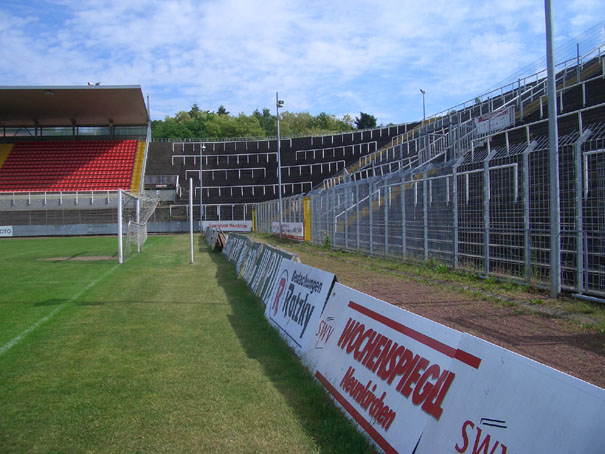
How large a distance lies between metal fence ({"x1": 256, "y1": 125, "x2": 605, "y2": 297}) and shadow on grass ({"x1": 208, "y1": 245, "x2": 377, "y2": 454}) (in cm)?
525

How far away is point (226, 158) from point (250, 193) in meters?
5.71

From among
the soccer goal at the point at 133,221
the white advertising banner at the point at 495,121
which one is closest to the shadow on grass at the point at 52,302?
the soccer goal at the point at 133,221

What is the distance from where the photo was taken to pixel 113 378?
18.2ft

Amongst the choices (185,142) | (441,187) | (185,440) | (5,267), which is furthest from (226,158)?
(185,440)

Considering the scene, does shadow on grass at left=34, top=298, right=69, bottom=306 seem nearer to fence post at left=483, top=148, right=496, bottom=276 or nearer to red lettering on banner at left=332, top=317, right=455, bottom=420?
red lettering on banner at left=332, top=317, right=455, bottom=420

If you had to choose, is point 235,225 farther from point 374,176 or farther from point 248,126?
point 248,126

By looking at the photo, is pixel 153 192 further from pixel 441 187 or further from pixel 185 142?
pixel 441 187

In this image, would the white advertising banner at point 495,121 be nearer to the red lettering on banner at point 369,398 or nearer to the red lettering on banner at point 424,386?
the red lettering on banner at point 369,398

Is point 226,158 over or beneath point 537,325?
over

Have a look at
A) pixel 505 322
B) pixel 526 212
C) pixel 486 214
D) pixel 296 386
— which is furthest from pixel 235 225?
pixel 296 386

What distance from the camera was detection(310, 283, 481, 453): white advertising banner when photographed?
3.29 meters

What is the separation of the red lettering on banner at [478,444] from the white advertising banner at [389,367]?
0.86ft

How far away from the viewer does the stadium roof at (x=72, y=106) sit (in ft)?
136

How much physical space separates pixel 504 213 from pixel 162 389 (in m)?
8.15
